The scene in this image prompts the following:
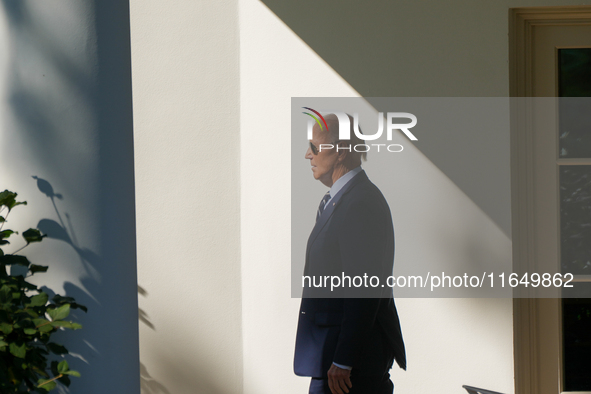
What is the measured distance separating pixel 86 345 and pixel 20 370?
138 mm

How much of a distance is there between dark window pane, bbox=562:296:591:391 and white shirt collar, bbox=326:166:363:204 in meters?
1.17

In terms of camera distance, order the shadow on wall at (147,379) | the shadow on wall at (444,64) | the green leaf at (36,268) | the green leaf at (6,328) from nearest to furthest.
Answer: the green leaf at (6,328)
the green leaf at (36,268)
the shadow on wall at (444,64)
the shadow on wall at (147,379)

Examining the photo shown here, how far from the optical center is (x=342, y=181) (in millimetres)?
2170

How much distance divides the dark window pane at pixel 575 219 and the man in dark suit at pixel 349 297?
0.85 metres

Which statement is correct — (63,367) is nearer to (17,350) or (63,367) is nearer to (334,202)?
(17,350)

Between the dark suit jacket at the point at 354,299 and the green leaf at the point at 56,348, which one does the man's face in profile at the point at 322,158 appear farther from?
the green leaf at the point at 56,348

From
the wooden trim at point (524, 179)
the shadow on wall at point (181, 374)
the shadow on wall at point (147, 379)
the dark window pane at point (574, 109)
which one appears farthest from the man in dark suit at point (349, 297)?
the dark window pane at point (574, 109)

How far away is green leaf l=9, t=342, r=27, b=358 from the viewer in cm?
89

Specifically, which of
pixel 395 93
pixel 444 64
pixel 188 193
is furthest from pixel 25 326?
pixel 444 64

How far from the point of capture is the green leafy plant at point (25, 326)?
0.90 meters

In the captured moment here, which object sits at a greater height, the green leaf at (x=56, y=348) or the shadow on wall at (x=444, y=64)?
the shadow on wall at (x=444, y=64)

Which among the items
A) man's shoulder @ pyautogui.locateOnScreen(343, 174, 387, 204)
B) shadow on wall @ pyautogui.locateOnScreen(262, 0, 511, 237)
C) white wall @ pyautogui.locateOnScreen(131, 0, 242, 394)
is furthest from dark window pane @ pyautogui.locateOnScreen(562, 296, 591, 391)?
white wall @ pyautogui.locateOnScreen(131, 0, 242, 394)

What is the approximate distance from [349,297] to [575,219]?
114 cm

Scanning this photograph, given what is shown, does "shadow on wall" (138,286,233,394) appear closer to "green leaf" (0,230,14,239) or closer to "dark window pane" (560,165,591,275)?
"green leaf" (0,230,14,239)
